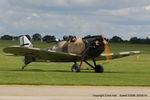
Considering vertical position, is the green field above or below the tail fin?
below

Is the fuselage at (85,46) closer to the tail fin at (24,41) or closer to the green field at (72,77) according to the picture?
the green field at (72,77)

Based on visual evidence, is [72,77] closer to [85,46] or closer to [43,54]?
[85,46]

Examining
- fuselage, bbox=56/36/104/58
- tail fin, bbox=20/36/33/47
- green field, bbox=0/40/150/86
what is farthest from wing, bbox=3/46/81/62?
tail fin, bbox=20/36/33/47

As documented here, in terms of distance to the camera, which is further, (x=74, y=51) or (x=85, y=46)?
(x=74, y=51)

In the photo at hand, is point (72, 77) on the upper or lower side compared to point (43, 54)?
lower

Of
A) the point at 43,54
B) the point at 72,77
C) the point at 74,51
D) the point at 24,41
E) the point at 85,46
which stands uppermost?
the point at 24,41

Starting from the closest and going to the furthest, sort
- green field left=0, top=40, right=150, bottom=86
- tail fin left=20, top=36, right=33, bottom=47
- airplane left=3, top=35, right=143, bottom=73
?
green field left=0, top=40, right=150, bottom=86
airplane left=3, top=35, right=143, bottom=73
tail fin left=20, top=36, right=33, bottom=47

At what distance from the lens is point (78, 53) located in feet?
81.3

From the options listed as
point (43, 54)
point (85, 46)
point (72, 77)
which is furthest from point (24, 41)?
point (72, 77)

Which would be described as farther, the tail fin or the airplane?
the tail fin

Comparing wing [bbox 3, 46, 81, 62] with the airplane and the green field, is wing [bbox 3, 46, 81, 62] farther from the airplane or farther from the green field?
the green field

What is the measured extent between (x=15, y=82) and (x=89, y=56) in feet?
31.1
